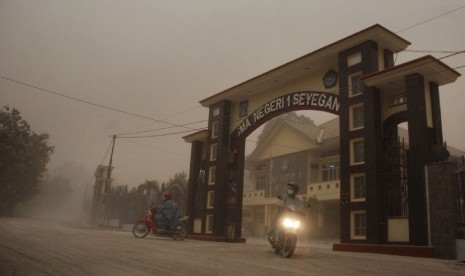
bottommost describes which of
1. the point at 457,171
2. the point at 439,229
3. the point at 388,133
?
the point at 439,229

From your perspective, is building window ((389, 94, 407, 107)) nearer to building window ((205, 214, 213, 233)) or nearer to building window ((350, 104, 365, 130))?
building window ((350, 104, 365, 130))

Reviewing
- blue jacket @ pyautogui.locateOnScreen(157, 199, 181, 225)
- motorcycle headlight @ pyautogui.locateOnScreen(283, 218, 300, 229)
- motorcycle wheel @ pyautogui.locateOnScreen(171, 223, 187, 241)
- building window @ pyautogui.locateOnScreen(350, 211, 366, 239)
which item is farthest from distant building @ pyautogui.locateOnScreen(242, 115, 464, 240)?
motorcycle headlight @ pyautogui.locateOnScreen(283, 218, 300, 229)

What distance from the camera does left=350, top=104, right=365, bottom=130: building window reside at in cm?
1368

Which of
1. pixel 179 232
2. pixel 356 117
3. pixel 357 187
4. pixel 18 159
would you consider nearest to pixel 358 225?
pixel 357 187

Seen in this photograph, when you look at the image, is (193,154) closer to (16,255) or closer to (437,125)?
(437,125)

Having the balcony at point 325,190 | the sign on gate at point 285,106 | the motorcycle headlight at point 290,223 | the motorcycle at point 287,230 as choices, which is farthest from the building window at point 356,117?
the balcony at point 325,190

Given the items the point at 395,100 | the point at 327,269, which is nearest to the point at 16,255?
the point at 327,269

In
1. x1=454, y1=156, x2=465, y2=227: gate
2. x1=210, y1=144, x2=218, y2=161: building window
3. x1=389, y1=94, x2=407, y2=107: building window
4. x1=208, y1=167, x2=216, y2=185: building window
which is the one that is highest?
x1=389, y1=94, x2=407, y2=107: building window

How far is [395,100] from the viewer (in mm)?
13266

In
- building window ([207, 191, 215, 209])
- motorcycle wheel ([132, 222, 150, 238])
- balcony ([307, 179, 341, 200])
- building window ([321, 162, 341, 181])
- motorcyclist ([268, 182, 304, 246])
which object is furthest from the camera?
building window ([321, 162, 341, 181])

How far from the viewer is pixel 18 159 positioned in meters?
42.2

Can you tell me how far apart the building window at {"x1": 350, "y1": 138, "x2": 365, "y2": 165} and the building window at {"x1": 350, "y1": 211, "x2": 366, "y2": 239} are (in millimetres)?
1746

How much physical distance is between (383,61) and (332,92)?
7.30 feet

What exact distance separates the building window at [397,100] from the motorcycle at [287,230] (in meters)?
5.88
